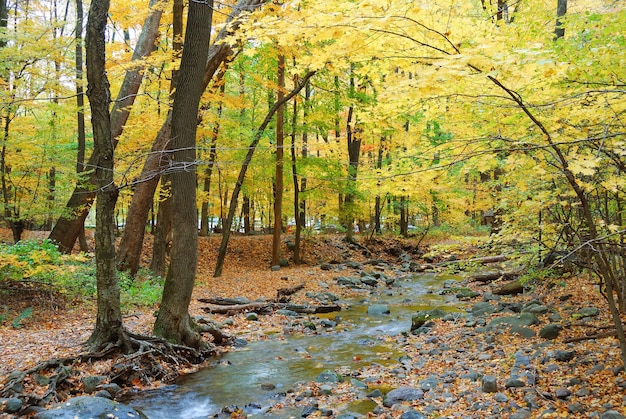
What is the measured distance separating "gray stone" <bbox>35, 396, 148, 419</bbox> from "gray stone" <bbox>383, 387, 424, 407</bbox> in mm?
2904

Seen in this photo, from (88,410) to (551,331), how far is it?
6.28m

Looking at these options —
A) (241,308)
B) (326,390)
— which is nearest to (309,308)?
(241,308)

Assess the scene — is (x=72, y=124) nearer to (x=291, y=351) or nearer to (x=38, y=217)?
(x=38, y=217)

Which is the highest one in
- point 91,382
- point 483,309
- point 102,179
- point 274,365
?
point 102,179

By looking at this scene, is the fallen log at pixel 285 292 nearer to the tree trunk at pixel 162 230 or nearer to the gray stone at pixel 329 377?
the tree trunk at pixel 162 230

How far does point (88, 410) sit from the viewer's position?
4.63m

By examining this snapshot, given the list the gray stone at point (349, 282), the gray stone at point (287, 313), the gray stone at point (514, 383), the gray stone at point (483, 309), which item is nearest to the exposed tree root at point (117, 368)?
the gray stone at point (287, 313)

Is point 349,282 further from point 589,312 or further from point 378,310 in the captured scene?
point 589,312

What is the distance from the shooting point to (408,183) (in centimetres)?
624

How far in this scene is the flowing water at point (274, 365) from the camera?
5730mm

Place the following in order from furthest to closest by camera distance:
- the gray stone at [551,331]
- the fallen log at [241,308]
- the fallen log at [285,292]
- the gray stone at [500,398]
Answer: the fallen log at [285,292] < the fallen log at [241,308] < the gray stone at [551,331] < the gray stone at [500,398]

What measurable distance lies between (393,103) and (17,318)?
788cm

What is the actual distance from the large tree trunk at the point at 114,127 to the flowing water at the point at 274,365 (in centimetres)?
555

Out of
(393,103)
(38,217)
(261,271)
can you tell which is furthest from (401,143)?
(393,103)
